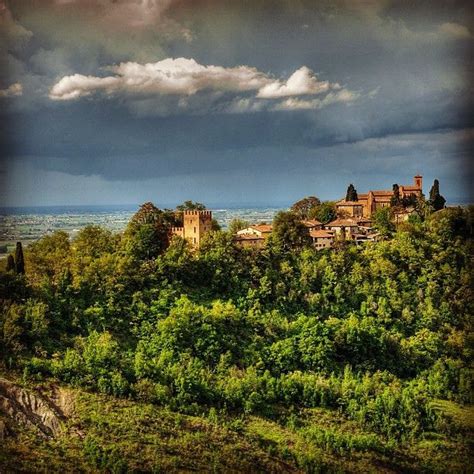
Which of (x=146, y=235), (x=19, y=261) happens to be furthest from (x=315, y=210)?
(x=19, y=261)

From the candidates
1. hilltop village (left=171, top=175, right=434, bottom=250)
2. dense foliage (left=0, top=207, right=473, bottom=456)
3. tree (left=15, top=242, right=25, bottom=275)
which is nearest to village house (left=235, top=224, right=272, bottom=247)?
hilltop village (left=171, top=175, right=434, bottom=250)

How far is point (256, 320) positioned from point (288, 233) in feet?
7.67

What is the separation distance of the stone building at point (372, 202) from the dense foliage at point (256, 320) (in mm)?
2913

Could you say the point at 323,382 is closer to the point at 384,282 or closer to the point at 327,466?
the point at 327,466

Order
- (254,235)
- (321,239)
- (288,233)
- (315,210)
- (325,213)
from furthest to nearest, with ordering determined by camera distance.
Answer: (315,210) < (325,213) < (321,239) < (254,235) < (288,233)

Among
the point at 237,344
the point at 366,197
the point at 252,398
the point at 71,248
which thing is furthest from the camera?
the point at 366,197

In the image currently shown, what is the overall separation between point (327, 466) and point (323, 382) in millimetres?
1640

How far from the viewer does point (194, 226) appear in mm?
11156

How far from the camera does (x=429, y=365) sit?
924 cm

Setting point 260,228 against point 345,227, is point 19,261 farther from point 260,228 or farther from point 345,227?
point 345,227

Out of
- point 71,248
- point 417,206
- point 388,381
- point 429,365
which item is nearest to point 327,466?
point 388,381

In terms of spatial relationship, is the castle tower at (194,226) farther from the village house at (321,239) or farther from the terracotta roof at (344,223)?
Answer: the terracotta roof at (344,223)

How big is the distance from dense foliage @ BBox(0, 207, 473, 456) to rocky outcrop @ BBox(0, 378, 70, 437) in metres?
0.29

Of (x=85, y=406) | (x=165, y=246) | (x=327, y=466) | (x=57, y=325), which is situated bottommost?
(x=327, y=466)
